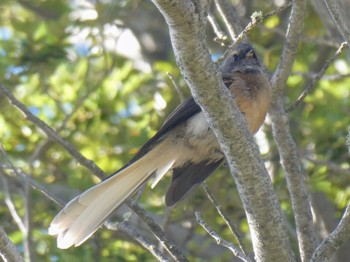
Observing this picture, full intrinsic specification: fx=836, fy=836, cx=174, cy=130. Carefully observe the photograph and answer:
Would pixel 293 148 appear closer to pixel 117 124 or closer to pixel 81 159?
pixel 81 159

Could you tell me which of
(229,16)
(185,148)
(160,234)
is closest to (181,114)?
(185,148)

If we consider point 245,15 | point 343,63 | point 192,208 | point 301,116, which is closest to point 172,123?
point 192,208

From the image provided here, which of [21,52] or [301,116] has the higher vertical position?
[21,52]

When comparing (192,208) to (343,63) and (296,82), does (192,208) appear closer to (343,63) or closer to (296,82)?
(296,82)

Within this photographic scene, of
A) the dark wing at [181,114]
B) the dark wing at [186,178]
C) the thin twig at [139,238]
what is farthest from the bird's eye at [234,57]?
the thin twig at [139,238]

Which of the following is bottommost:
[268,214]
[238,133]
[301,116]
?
[301,116]

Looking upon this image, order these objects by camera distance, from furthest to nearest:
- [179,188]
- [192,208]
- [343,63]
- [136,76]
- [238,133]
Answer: [343,63] → [136,76] → [192,208] → [179,188] → [238,133]

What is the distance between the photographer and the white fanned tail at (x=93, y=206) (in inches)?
167

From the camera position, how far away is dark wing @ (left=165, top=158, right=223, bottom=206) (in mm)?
5031

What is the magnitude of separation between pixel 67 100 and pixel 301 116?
1912 mm

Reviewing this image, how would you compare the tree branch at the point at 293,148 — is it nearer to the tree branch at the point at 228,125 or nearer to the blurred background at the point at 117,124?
the tree branch at the point at 228,125

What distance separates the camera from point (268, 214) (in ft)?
11.4

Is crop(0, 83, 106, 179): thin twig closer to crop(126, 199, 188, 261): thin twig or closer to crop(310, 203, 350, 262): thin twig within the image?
crop(126, 199, 188, 261): thin twig

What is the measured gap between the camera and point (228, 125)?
3.34 metres
